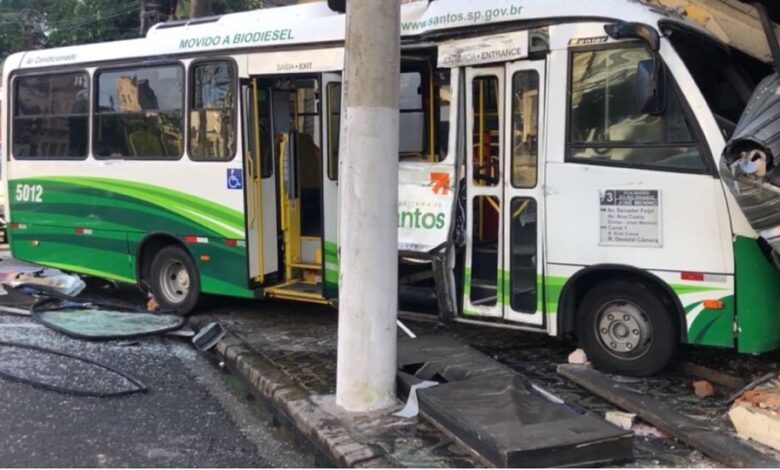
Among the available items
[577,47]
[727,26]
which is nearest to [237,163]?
[577,47]

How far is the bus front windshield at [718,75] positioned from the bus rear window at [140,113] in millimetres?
5203

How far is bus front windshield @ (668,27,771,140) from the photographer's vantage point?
18.8 ft

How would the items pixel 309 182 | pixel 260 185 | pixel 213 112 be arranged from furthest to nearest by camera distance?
pixel 309 182
pixel 213 112
pixel 260 185

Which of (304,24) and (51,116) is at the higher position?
(304,24)

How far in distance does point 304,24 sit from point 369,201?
3.19m

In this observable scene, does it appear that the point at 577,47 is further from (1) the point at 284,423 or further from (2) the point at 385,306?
(1) the point at 284,423

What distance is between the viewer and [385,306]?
5207 millimetres

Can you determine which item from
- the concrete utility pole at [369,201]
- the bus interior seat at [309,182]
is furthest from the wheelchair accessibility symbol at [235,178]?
the concrete utility pole at [369,201]

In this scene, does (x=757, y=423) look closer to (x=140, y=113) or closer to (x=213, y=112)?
(x=213, y=112)

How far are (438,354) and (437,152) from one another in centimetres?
216

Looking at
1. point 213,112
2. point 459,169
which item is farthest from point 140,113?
point 459,169

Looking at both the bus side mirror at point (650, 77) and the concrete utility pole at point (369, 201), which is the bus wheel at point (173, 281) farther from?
the bus side mirror at point (650, 77)

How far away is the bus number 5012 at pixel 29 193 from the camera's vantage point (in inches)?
384

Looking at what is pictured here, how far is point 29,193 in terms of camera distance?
9.87 metres
